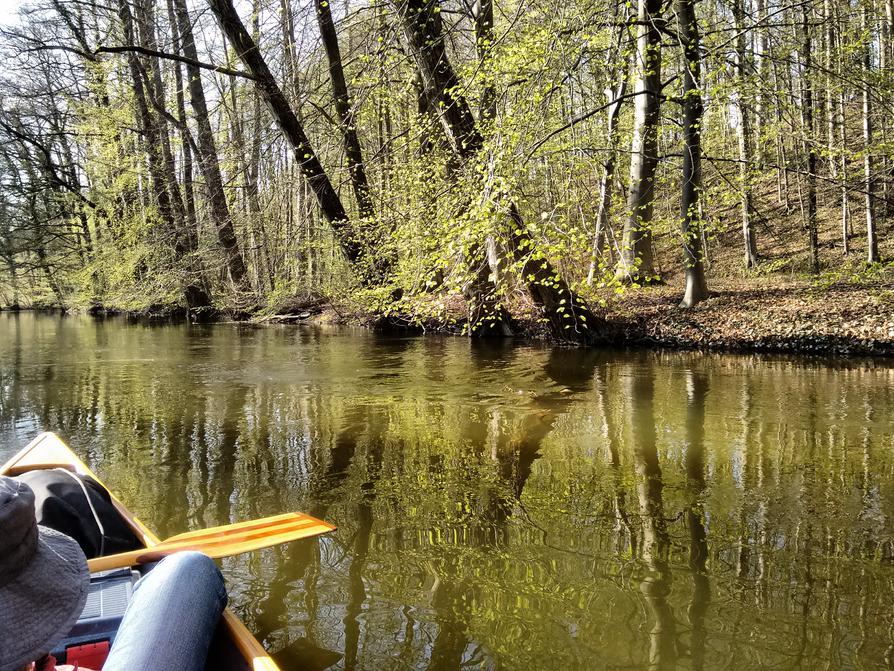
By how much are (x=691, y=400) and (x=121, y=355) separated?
11.2 metres

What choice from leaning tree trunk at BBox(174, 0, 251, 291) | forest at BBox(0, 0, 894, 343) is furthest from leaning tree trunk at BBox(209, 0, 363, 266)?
leaning tree trunk at BBox(174, 0, 251, 291)

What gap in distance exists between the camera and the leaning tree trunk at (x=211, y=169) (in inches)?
443

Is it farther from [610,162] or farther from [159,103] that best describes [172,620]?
[159,103]

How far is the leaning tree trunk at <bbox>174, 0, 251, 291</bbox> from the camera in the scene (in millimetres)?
11258

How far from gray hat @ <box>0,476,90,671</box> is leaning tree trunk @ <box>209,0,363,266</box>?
29.5 feet

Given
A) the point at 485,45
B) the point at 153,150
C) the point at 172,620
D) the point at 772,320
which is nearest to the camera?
the point at 172,620

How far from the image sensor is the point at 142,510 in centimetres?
447

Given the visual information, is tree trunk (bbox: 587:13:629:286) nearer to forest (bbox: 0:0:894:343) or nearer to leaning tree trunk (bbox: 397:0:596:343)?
forest (bbox: 0:0:894:343)

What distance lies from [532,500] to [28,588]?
3.64m

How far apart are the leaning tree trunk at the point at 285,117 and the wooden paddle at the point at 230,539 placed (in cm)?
714

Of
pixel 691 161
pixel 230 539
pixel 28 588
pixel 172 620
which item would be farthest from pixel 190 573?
pixel 691 161

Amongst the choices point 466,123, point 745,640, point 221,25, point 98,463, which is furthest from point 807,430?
point 221,25

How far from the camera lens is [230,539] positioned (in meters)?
3.46

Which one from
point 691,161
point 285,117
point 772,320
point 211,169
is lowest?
point 772,320
